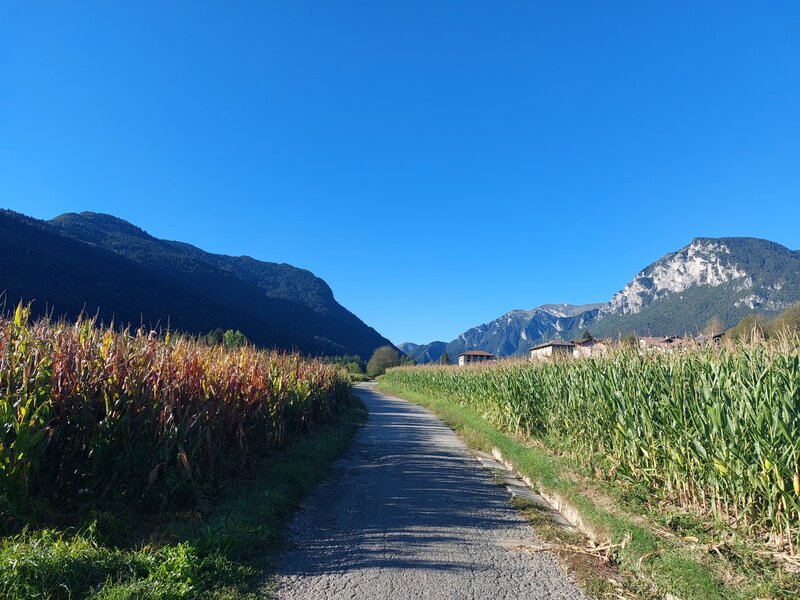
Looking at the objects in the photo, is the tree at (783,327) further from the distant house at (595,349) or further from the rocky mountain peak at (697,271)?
the rocky mountain peak at (697,271)

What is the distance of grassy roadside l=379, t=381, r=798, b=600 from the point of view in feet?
12.1

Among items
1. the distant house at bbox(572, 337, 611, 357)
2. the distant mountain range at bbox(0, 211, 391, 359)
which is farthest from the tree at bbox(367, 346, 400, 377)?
the distant house at bbox(572, 337, 611, 357)

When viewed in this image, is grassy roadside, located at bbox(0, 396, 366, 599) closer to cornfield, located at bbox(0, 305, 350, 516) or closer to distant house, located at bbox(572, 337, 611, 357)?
cornfield, located at bbox(0, 305, 350, 516)

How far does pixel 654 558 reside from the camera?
4445 mm

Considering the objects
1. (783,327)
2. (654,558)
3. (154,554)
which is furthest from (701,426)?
(154,554)

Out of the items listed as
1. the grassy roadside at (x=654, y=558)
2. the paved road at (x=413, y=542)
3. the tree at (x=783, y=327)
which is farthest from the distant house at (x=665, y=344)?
the paved road at (x=413, y=542)

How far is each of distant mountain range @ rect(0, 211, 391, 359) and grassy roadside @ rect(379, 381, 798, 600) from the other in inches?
434

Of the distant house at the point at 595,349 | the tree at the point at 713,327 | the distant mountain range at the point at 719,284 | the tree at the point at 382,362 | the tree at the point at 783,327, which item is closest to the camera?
the tree at the point at 783,327

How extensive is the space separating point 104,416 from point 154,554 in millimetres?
2125

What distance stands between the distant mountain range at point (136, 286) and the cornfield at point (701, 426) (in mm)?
10305

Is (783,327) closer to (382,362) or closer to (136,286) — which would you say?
(382,362)

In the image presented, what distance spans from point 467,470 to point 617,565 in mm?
4436

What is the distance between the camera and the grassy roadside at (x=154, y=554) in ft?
11.0

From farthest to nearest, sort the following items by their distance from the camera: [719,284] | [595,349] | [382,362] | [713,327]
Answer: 1. [719,284]
2. [382,362]
3. [595,349]
4. [713,327]
